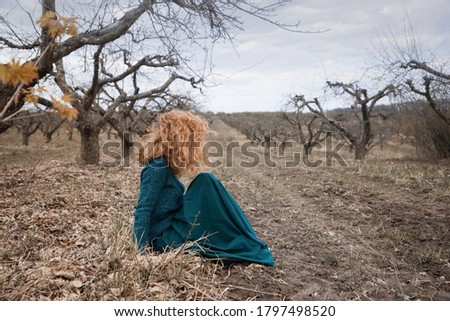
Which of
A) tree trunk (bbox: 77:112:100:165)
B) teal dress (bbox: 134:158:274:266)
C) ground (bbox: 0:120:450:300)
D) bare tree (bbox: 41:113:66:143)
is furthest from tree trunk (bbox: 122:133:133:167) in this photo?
teal dress (bbox: 134:158:274:266)

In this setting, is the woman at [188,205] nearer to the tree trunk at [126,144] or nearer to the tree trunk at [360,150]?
the tree trunk at [126,144]

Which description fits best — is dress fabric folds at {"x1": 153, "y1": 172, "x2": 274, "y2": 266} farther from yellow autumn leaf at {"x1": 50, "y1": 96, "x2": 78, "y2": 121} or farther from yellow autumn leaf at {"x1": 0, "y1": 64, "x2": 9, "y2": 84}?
yellow autumn leaf at {"x1": 0, "y1": 64, "x2": 9, "y2": 84}

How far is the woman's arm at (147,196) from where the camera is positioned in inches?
123

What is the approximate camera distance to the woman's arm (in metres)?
3.12

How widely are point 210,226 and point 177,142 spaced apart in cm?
82

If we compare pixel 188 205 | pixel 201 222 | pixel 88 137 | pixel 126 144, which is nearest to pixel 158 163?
pixel 188 205

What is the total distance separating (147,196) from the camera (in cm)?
311

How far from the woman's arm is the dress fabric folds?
0.28 meters

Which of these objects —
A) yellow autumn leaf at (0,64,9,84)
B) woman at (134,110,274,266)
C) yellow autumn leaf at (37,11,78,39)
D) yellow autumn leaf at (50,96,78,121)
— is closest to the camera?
yellow autumn leaf at (0,64,9,84)

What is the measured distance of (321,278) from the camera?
133 inches

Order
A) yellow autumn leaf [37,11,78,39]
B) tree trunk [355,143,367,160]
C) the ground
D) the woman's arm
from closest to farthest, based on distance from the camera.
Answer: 1. yellow autumn leaf [37,11,78,39]
2. the ground
3. the woman's arm
4. tree trunk [355,143,367,160]

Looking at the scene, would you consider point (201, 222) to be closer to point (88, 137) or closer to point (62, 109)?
point (62, 109)
